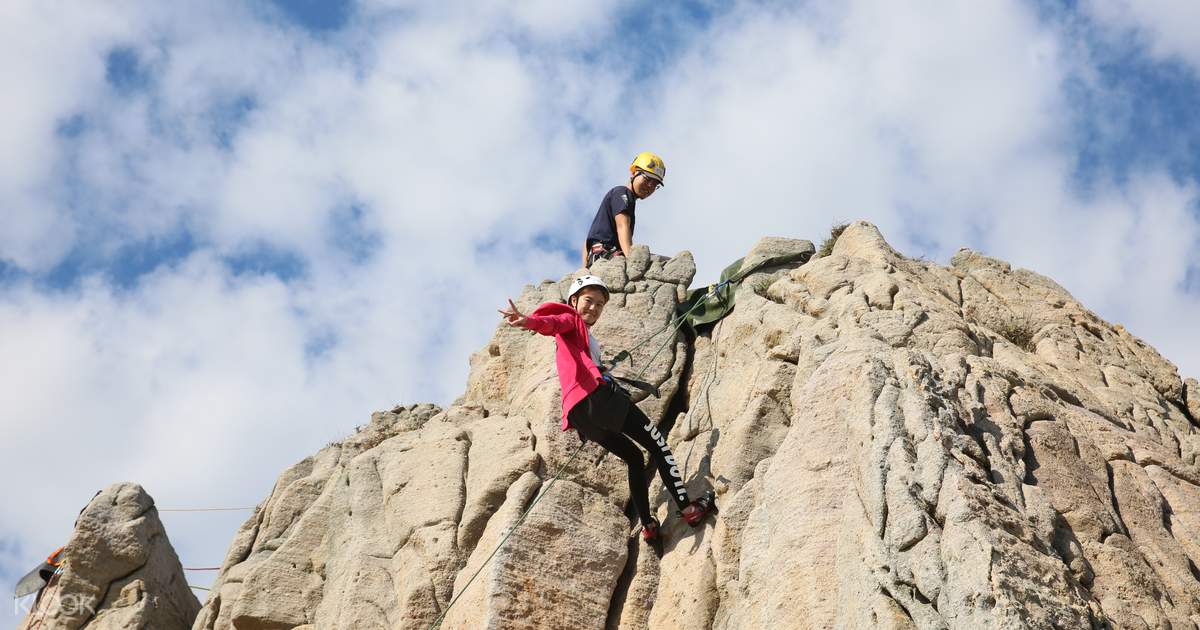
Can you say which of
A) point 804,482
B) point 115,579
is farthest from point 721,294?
point 115,579

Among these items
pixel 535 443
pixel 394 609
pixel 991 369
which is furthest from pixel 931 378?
pixel 394 609

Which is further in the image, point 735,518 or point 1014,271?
point 1014,271

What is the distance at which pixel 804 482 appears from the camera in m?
10.3

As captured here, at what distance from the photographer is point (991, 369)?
11.5m

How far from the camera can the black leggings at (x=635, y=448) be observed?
39.7 ft

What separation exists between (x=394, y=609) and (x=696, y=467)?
382 centimetres

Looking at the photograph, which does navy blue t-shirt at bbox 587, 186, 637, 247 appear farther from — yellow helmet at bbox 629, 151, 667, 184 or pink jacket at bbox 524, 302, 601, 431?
pink jacket at bbox 524, 302, 601, 431

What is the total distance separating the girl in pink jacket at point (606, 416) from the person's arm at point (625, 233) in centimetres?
438

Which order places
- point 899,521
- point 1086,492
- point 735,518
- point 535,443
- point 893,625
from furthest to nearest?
1. point 535,443
2. point 735,518
3. point 1086,492
4. point 899,521
5. point 893,625

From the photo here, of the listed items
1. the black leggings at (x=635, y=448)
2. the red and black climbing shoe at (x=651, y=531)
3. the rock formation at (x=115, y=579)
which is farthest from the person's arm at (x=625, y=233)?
the rock formation at (x=115, y=579)

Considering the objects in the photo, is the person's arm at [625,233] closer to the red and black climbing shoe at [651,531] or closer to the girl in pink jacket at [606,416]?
the girl in pink jacket at [606,416]

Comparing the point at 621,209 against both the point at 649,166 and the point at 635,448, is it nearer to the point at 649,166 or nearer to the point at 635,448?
the point at 649,166

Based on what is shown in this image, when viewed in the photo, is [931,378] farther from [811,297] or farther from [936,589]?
[811,297]

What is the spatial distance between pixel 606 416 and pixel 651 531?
1.33m
